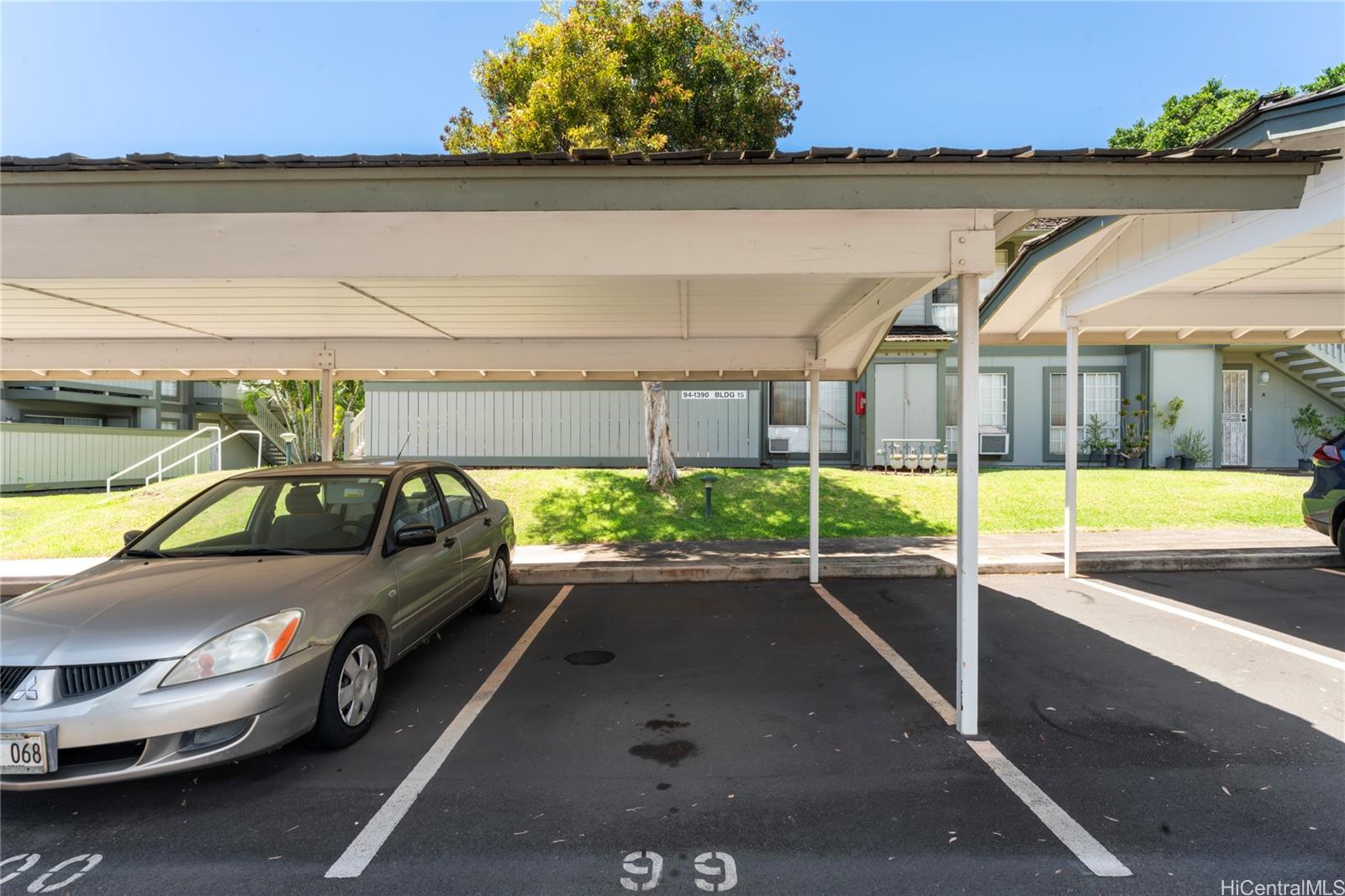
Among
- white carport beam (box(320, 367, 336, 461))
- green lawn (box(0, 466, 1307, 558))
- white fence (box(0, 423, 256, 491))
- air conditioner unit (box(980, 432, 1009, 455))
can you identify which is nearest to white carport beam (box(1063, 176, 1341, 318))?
green lawn (box(0, 466, 1307, 558))

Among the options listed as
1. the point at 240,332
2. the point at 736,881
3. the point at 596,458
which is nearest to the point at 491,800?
the point at 736,881

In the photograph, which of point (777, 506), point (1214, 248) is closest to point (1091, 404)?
point (777, 506)

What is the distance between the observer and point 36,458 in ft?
56.4

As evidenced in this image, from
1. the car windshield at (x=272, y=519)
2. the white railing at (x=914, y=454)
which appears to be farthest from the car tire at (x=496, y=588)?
the white railing at (x=914, y=454)

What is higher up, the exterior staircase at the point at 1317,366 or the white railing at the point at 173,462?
the exterior staircase at the point at 1317,366

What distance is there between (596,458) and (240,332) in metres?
9.64

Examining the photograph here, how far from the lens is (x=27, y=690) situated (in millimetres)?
2799

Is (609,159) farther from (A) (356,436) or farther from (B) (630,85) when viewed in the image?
(A) (356,436)

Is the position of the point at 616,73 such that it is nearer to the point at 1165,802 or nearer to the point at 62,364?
the point at 62,364

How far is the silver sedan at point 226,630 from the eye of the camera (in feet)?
9.16

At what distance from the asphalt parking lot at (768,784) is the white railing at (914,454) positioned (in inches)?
409

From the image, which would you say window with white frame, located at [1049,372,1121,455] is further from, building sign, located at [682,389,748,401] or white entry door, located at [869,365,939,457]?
building sign, located at [682,389,748,401]

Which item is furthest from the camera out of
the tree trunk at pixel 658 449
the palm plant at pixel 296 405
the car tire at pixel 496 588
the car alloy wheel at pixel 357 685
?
the palm plant at pixel 296 405

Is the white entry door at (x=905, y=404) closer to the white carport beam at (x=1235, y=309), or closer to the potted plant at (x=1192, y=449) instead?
the potted plant at (x=1192, y=449)
